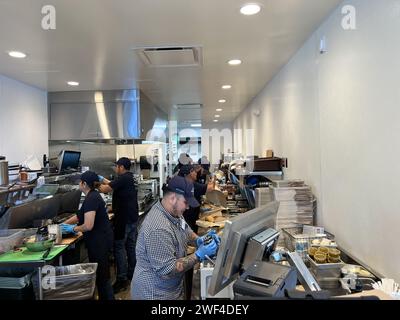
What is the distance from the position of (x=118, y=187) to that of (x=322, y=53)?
2.52 metres

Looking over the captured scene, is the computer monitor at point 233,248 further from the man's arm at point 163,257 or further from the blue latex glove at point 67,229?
the blue latex glove at point 67,229

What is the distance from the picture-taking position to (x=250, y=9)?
198 centimetres

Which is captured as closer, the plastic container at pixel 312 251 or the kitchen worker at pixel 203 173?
the plastic container at pixel 312 251

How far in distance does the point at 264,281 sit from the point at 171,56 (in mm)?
2429

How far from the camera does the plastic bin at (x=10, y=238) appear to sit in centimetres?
247

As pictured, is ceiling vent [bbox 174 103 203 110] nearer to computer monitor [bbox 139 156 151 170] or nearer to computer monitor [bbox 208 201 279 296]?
computer monitor [bbox 139 156 151 170]

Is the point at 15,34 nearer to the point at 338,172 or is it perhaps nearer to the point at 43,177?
the point at 43,177

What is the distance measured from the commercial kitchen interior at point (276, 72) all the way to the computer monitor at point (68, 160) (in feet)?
1.39

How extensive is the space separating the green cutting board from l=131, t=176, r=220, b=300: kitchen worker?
1.08m

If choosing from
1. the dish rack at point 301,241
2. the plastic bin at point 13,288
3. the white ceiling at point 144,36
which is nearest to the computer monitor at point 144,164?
the white ceiling at point 144,36

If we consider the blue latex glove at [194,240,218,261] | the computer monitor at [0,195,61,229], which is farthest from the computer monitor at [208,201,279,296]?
the computer monitor at [0,195,61,229]

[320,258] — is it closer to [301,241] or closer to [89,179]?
[301,241]

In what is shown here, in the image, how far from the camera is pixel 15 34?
230 cm
